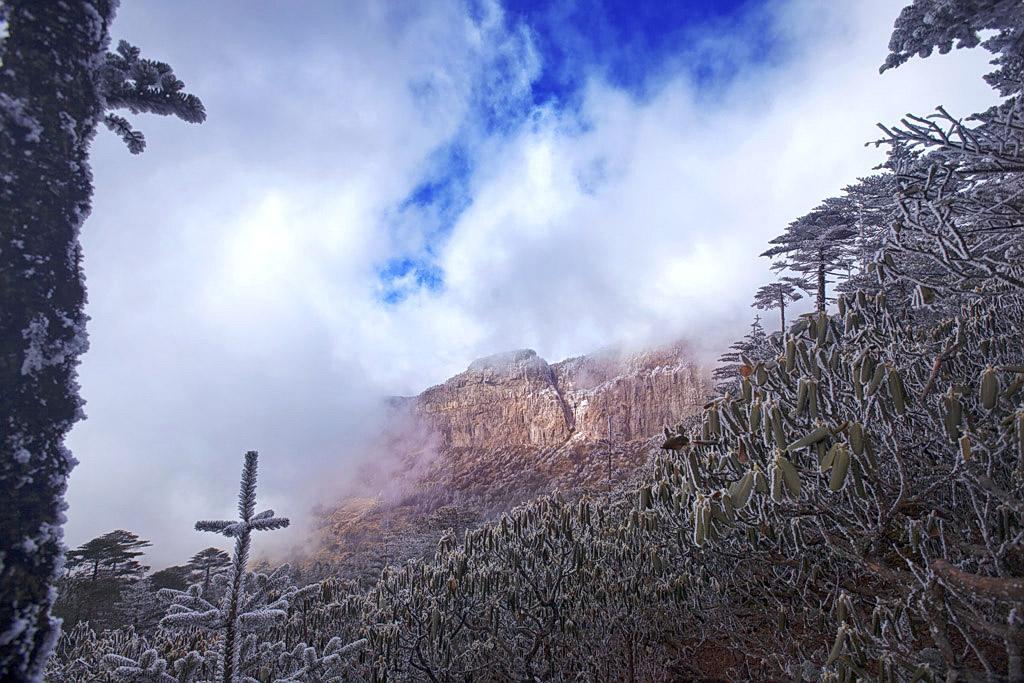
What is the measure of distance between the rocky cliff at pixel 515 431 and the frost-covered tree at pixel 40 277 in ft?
115

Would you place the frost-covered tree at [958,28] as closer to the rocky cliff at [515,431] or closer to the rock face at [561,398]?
the rocky cliff at [515,431]

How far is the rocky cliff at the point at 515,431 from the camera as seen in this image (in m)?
44.9

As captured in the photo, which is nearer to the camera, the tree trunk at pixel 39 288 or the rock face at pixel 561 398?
the tree trunk at pixel 39 288

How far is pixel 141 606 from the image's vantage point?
18531 mm

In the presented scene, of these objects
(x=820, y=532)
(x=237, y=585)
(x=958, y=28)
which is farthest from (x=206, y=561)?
(x=958, y=28)

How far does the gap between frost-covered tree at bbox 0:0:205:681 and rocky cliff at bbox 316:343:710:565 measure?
35058 mm

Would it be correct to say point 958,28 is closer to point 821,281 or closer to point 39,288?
point 39,288

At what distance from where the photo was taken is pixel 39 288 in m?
1.80

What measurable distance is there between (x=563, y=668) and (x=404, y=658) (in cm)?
215

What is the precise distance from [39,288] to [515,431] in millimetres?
57836

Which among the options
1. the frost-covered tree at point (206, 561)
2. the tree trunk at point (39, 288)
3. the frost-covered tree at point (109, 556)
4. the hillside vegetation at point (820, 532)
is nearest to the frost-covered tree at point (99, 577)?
the frost-covered tree at point (109, 556)

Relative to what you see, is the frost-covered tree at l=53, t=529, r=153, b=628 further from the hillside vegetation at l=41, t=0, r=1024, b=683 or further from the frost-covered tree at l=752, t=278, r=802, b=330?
the frost-covered tree at l=752, t=278, r=802, b=330

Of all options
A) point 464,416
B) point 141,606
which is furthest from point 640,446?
point 141,606

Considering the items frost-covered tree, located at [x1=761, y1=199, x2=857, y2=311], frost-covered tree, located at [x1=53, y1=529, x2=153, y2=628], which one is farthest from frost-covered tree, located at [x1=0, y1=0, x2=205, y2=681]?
frost-covered tree, located at [x1=53, y1=529, x2=153, y2=628]
